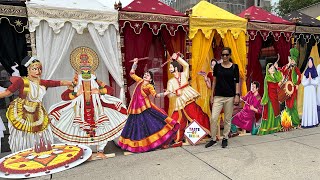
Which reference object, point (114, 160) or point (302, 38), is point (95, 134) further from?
point (302, 38)

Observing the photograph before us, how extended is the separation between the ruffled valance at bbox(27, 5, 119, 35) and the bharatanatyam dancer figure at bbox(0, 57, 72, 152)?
601 mm

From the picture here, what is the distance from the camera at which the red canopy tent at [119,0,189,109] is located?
463cm

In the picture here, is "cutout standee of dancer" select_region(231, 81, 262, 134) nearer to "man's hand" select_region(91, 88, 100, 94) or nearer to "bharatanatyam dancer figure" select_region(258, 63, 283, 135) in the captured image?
"bharatanatyam dancer figure" select_region(258, 63, 283, 135)

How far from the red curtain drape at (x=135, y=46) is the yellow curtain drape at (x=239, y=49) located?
1592 millimetres

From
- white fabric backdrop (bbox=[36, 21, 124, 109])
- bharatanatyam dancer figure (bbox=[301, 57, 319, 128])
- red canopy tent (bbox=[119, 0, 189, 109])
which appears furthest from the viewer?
bharatanatyam dancer figure (bbox=[301, 57, 319, 128])

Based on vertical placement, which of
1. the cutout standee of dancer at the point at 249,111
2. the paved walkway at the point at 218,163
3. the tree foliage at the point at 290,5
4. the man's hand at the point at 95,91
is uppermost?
the tree foliage at the point at 290,5

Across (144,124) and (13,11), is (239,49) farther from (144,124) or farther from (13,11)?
(13,11)

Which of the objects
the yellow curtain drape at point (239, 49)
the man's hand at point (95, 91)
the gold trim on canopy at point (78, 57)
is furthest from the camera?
the yellow curtain drape at point (239, 49)

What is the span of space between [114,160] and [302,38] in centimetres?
506

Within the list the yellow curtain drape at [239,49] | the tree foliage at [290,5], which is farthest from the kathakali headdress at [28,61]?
the tree foliage at [290,5]

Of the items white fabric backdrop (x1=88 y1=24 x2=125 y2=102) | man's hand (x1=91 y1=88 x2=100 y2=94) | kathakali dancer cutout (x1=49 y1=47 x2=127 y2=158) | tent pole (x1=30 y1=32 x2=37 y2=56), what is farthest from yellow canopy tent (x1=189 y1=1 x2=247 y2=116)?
tent pole (x1=30 y1=32 x2=37 y2=56)

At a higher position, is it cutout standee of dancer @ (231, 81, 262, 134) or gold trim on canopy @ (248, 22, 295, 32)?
gold trim on canopy @ (248, 22, 295, 32)

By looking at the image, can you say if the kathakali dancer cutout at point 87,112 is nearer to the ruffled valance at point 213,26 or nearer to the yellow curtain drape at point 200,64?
the yellow curtain drape at point 200,64

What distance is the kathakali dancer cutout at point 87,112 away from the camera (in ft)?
14.0
